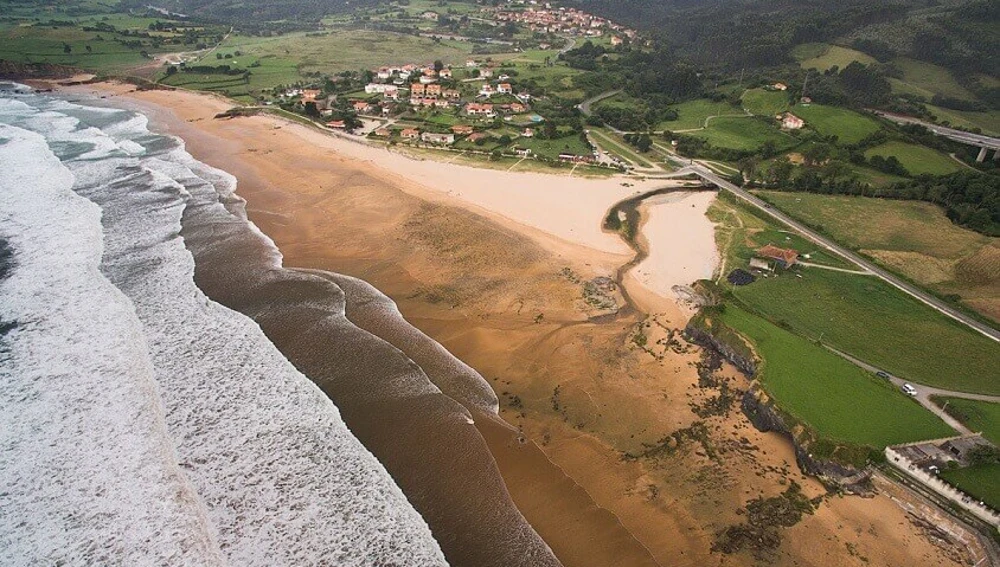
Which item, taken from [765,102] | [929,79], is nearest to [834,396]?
[765,102]

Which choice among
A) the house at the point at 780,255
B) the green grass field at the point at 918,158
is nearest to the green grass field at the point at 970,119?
the green grass field at the point at 918,158

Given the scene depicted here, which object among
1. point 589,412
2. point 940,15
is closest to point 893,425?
point 589,412

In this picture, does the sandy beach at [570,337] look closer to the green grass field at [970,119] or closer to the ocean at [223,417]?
the ocean at [223,417]

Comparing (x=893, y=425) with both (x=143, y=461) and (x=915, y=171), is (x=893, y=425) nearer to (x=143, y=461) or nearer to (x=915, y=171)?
(x=143, y=461)

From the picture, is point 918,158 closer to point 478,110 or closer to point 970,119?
point 970,119

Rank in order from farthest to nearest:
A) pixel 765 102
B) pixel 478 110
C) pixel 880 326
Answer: pixel 765 102 < pixel 478 110 < pixel 880 326

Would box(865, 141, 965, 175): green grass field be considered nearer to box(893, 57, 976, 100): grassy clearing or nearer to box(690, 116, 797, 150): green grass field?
box(690, 116, 797, 150): green grass field
